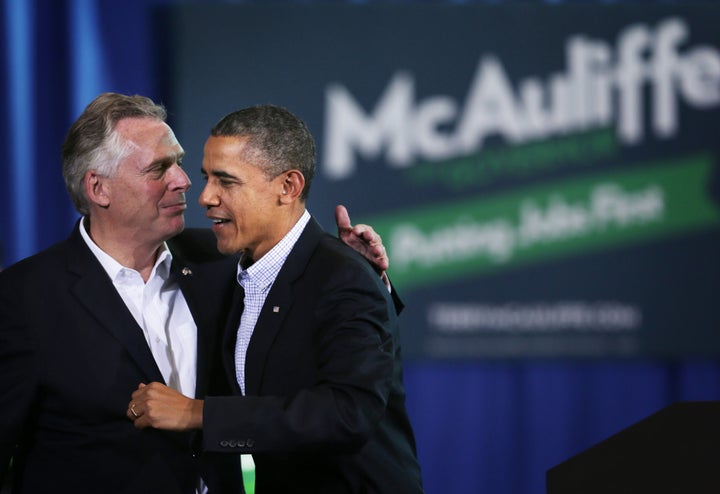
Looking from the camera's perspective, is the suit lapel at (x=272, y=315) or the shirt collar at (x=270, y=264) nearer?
the suit lapel at (x=272, y=315)

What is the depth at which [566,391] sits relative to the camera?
4051mm

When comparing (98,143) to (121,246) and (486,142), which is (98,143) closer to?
Answer: (121,246)

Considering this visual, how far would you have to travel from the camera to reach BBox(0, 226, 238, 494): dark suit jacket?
1.87 metres

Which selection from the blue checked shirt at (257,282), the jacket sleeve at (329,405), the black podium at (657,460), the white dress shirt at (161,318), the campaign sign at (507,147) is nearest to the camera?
the black podium at (657,460)

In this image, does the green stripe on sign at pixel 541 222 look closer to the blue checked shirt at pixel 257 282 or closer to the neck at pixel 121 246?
the neck at pixel 121 246

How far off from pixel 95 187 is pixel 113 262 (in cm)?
18

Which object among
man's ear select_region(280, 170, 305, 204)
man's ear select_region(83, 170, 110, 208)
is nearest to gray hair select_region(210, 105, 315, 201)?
man's ear select_region(280, 170, 305, 204)

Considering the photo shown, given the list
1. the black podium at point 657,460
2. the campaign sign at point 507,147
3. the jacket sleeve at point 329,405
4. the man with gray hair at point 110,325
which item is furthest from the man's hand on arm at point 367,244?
the campaign sign at point 507,147

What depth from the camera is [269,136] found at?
73.1 inches

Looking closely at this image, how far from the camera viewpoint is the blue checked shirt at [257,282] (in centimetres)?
185

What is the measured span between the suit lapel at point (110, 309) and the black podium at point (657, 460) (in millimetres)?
854

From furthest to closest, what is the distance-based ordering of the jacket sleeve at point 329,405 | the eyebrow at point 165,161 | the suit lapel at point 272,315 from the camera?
the eyebrow at point 165,161
the suit lapel at point 272,315
the jacket sleeve at point 329,405

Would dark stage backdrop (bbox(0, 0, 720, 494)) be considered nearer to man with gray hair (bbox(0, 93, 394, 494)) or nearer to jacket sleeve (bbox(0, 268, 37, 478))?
man with gray hair (bbox(0, 93, 394, 494))

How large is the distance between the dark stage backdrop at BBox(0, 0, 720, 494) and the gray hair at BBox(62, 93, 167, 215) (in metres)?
1.77
